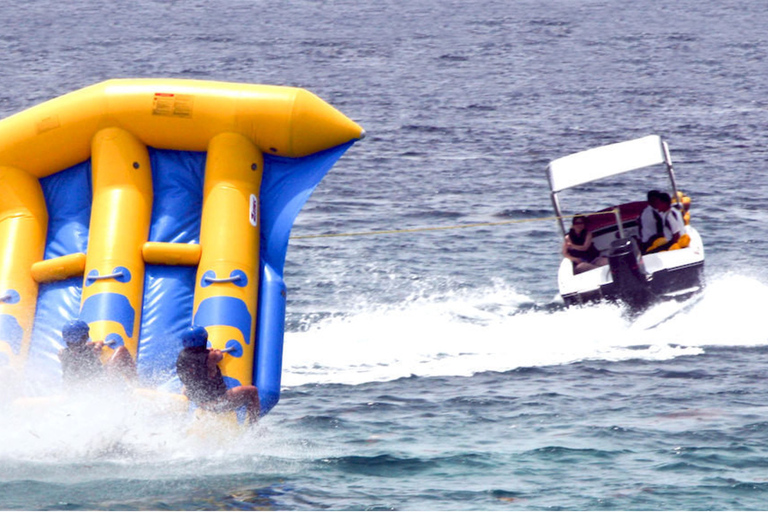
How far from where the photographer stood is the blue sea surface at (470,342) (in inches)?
340

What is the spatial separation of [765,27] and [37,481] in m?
37.1

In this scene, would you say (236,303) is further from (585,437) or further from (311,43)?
(311,43)

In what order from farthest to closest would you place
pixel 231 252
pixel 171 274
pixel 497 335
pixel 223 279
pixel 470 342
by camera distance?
pixel 497 335, pixel 470 342, pixel 171 274, pixel 231 252, pixel 223 279

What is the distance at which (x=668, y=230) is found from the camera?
1398cm

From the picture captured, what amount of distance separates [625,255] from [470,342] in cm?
200

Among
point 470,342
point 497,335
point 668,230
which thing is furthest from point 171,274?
point 668,230

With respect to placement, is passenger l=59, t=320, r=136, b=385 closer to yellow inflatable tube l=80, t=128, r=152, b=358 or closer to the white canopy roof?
yellow inflatable tube l=80, t=128, r=152, b=358

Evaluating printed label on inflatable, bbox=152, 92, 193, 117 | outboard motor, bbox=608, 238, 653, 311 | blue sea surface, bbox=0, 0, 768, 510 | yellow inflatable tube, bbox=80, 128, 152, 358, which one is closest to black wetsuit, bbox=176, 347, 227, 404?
blue sea surface, bbox=0, 0, 768, 510

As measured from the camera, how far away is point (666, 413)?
1031cm

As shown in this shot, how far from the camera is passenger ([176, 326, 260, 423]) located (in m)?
8.68

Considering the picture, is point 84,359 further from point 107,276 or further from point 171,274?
point 171,274

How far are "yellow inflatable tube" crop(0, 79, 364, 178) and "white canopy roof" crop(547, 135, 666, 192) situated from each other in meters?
5.34

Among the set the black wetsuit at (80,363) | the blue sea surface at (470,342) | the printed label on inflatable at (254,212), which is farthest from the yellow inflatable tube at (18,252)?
the printed label on inflatable at (254,212)

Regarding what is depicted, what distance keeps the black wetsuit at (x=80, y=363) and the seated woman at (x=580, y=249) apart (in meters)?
6.74
